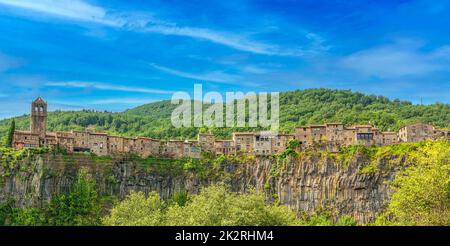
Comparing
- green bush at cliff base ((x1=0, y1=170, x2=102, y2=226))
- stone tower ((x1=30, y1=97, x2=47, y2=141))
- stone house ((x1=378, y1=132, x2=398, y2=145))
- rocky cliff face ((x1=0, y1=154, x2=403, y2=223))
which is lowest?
green bush at cliff base ((x1=0, y1=170, x2=102, y2=226))

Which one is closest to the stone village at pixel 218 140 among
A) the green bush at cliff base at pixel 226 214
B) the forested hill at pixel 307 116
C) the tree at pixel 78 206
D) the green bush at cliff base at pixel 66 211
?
the tree at pixel 78 206

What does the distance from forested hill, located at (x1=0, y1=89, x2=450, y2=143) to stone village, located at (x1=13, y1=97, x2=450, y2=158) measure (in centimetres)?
1145

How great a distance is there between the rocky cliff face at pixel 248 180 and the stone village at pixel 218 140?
11.1 feet

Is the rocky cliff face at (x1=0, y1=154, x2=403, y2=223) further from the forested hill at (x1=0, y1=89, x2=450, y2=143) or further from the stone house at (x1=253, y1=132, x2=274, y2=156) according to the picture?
the forested hill at (x1=0, y1=89, x2=450, y2=143)

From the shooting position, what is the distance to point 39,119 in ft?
246

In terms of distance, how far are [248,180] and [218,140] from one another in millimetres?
9867

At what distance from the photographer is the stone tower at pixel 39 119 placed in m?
74.4

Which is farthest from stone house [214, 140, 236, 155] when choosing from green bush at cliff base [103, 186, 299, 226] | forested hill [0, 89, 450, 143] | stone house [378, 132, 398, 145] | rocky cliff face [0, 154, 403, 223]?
green bush at cliff base [103, 186, 299, 226]

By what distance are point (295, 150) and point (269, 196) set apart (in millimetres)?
8290

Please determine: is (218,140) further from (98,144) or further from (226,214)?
(226,214)

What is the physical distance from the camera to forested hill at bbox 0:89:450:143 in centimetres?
9812

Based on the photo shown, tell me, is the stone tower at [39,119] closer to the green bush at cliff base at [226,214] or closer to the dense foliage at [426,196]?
the green bush at cliff base at [226,214]

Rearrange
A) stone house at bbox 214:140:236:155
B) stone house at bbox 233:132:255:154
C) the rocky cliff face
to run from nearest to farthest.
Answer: the rocky cliff face
stone house at bbox 233:132:255:154
stone house at bbox 214:140:236:155
